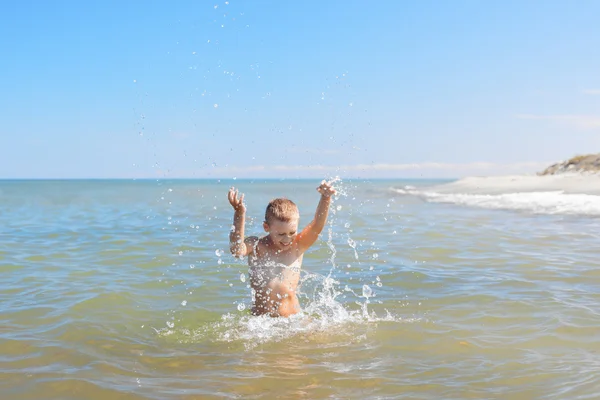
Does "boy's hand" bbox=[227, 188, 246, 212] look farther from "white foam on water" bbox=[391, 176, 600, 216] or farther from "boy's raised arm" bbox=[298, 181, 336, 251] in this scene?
"white foam on water" bbox=[391, 176, 600, 216]

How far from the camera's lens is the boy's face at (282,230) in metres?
5.59

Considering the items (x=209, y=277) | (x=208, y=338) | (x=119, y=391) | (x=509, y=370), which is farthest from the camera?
(x=209, y=277)

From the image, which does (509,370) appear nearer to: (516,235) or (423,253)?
(423,253)

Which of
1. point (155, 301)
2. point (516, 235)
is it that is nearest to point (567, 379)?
point (155, 301)

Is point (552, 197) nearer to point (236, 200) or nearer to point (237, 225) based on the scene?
point (237, 225)

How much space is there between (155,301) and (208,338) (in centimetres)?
194

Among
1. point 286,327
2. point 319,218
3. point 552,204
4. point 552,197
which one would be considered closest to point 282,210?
point 319,218

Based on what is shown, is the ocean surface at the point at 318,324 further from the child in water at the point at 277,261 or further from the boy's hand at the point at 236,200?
the boy's hand at the point at 236,200

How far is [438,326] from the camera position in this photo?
5.63 metres

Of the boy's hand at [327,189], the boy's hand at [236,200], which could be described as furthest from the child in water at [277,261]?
the boy's hand at [236,200]

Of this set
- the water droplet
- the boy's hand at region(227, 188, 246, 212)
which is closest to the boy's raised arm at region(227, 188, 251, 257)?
the boy's hand at region(227, 188, 246, 212)

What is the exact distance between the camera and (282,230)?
5.62m

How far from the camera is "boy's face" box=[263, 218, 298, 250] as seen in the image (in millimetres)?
5590

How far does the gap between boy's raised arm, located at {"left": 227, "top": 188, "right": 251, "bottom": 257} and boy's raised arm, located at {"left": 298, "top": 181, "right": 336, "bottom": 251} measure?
58cm
